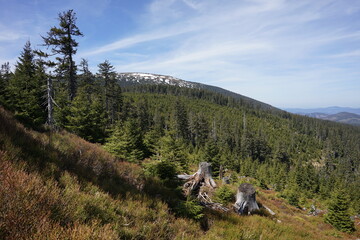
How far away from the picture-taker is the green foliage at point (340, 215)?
1689 centimetres

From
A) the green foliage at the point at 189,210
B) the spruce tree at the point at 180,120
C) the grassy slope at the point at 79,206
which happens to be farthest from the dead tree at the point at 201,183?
the spruce tree at the point at 180,120

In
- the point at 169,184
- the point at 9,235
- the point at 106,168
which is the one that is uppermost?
the point at 9,235

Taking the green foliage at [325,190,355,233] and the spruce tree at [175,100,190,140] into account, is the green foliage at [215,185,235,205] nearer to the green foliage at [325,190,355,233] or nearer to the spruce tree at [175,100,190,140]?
the green foliage at [325,190,355,233]

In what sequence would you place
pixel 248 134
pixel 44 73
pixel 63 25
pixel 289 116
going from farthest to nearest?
pixel 289 116 < pixel 248 134 < pixel 44 73 < pixel 63 25

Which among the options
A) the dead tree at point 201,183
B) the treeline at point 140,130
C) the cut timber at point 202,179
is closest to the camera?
the dead tree at point 201,183

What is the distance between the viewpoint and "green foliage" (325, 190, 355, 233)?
16.9 meters

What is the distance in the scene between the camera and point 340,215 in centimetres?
1756

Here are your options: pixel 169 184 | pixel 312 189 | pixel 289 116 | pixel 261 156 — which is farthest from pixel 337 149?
pixel 169 184

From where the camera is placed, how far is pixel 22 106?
1897 centimetres

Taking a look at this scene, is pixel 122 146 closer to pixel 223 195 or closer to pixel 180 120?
pixel 223 195

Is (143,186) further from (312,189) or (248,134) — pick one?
(248,134)

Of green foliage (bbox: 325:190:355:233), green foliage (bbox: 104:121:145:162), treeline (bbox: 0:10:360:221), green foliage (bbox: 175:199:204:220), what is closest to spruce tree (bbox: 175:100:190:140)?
treeline (bbox: 0:10:360:221)

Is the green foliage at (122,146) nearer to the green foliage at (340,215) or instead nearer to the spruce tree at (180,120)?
the green foliage at (340,215)

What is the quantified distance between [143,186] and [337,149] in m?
165
